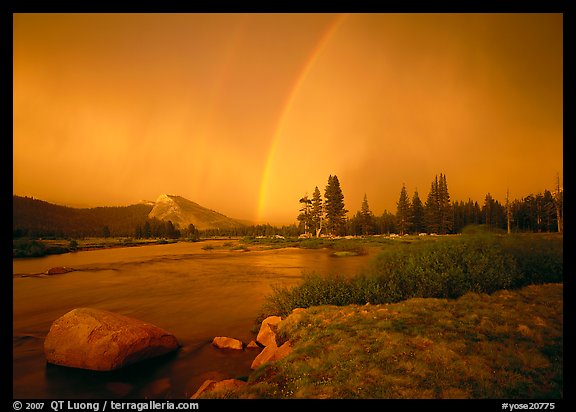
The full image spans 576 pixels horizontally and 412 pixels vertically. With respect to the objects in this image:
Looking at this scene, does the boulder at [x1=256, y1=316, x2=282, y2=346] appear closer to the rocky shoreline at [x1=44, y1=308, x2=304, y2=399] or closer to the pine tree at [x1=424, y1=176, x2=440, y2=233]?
the rocky shoreline at [x1=44, y1=308, x2=304, y2=399]

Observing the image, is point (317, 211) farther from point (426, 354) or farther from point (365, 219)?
point (426, 354)

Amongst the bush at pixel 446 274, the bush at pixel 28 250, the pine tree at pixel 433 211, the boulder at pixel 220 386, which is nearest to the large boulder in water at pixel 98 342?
the boulder at pixel 220 386

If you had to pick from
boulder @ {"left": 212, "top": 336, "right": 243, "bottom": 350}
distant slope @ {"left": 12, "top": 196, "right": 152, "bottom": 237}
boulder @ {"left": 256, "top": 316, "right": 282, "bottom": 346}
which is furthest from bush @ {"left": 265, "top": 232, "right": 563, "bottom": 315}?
distant slope @ {"left": 12, "top": 196, "right": 152, "bottom": 237}

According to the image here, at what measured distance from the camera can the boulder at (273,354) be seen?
1151 centimetres

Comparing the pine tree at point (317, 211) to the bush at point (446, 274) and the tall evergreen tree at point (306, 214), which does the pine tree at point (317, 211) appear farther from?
the bush at point (446, 274)

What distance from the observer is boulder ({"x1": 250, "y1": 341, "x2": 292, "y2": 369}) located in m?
11.5

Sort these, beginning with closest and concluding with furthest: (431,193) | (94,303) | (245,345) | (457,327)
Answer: (457,327) < (245,345) < (94,303) < (431,193)

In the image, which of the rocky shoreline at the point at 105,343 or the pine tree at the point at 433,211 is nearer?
the rocky shoreline at the point at 105,343

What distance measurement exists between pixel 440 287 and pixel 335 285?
5843mm

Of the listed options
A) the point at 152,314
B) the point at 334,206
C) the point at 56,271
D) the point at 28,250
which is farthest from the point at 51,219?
the point at 152,314

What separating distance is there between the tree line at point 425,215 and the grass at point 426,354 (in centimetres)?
7751
